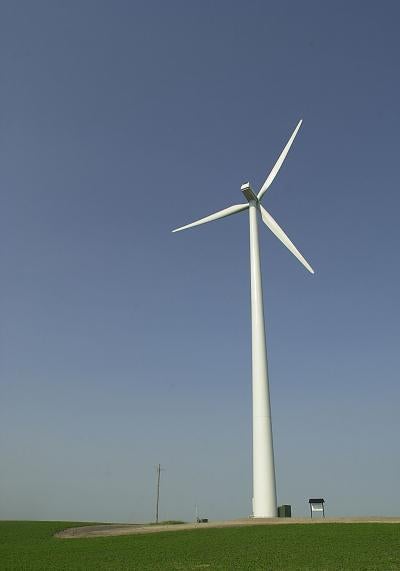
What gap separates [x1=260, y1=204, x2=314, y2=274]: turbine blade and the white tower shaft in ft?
12.4

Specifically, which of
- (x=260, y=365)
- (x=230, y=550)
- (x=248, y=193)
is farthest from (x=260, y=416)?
(x=248, y=193)

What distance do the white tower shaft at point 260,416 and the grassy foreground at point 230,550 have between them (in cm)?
791

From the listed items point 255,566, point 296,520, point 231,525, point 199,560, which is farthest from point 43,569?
point 296,520

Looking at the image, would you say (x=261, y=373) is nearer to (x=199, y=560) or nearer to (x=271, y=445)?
(x=271, y=445)

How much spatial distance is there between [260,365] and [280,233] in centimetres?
1686

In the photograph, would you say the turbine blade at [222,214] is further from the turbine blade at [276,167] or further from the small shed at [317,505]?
the small shed at [317,505]

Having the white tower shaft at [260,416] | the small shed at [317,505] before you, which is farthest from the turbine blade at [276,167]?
the small shed at [317,505]

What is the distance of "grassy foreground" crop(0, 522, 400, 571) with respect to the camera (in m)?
28.7

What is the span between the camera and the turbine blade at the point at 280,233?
60.7m

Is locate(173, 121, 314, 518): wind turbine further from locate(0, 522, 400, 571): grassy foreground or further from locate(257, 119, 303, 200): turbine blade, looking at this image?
locate(0, 522, 400, 571): grassy foreground

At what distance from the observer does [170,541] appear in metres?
39.9

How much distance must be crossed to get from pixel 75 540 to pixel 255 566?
2376 centimetres

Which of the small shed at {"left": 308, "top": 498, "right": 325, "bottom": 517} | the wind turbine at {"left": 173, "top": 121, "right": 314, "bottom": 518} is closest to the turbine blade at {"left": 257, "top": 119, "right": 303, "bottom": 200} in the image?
the wind turbine at {"left": 173, "top": 121, "right": 314, "bottom": 518}

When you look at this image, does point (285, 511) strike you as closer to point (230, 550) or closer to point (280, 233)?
point (230, 550)
